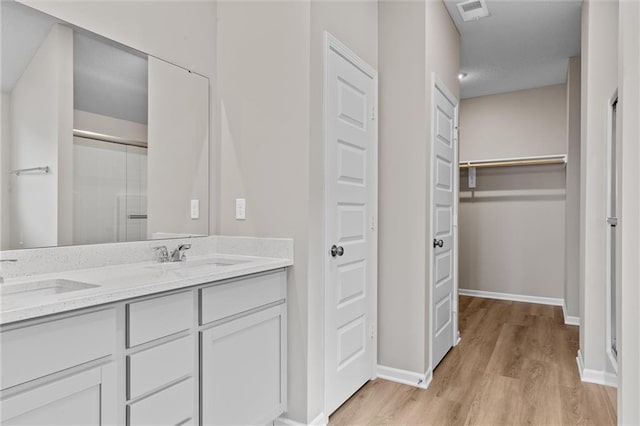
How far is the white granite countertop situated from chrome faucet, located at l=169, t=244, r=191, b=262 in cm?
4

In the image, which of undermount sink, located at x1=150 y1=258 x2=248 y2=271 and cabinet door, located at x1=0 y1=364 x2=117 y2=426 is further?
undermount sink, located at x1=150 y1=258 x2=248 y2=271

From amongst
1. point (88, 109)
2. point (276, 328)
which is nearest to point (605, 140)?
point (276, 328)

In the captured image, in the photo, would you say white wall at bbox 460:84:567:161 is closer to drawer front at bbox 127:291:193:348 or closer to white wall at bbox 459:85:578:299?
white wall at bbox 459:85:578:299

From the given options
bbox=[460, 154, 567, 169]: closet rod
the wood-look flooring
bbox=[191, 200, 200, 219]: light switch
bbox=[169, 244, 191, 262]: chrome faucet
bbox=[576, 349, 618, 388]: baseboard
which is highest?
bbox=[460, 154, 567, 169]: closet rod

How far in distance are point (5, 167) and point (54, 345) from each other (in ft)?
2.53

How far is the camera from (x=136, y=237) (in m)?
1.93

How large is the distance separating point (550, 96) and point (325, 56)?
4.01 metres

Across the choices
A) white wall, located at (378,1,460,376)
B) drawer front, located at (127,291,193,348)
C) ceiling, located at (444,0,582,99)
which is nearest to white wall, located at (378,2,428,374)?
white wall, located at (378,1,460,376)

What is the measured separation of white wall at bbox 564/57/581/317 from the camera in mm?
3854

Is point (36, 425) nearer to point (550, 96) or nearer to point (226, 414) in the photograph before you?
point (226, 414)

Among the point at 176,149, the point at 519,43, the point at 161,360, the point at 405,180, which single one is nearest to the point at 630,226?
the point at 405,180

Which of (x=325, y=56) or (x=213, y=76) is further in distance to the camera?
(x=213, y=76)

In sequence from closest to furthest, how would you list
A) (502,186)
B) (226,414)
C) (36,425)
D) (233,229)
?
(36,425) < (226,414) < (233,229) < (502,186)

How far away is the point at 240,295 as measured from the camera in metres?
1.74
